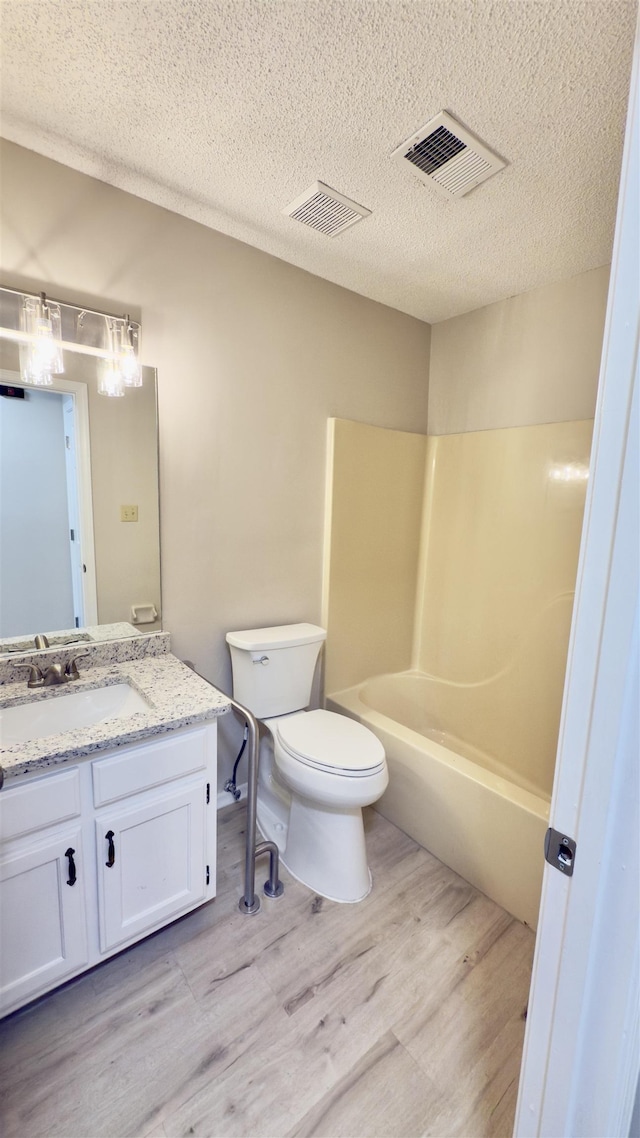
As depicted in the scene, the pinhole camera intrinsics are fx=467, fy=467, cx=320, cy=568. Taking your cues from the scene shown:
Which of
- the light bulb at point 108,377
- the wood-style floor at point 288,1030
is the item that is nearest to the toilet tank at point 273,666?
the wood-style floor at point 288,1030

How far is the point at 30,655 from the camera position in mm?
1493

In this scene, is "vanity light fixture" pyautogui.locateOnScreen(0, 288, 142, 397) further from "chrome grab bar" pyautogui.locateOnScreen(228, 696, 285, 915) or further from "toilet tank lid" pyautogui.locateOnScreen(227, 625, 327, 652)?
"chrome grab bar" pyautogui.locateOnScreen(228, 696, 285, 915)

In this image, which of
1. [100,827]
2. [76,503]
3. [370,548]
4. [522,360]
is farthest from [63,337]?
[522,360]

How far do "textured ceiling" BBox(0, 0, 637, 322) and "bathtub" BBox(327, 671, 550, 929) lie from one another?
1.98m

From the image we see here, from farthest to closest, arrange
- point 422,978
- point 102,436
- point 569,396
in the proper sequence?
point 569,396 < point 102,436 < point 422,978

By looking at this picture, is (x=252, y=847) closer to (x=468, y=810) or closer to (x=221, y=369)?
(x=468, y=810)

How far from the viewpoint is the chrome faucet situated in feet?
4.76

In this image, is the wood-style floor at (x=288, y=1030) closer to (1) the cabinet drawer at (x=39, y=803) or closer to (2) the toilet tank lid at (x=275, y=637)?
(1) the cabinet drawer at (x=39, y=803)

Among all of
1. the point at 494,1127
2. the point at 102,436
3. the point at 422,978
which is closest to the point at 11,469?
the point at 102,436

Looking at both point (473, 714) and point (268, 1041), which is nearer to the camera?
point (268, 1041)

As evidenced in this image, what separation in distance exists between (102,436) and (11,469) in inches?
12.1

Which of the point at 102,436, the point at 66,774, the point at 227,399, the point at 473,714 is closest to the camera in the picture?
the point at 66,774

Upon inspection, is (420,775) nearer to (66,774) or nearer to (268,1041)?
(268,1041)

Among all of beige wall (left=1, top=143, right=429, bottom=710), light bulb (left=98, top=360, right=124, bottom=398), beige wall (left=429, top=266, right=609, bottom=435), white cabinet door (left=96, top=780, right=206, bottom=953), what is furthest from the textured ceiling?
white cabinet door (left=96, top=780, right=206, bottom=953)
